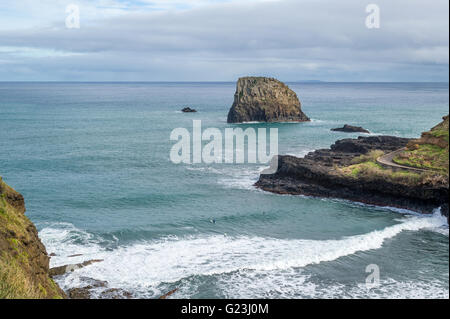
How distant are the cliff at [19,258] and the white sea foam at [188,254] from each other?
484 centimetres

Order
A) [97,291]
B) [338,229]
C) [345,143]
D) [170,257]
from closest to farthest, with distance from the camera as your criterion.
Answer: [97,291] < [170,257] < [338,229] < [345,143]

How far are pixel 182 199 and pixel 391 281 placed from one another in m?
24.8

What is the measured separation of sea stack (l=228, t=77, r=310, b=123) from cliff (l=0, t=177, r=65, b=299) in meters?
97.8

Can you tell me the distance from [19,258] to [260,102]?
104746 millimetres

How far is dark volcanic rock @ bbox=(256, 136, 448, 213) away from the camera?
42.1 meters

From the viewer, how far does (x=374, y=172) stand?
4597 cm

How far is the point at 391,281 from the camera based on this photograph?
27.5m

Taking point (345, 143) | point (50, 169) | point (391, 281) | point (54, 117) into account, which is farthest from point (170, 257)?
point (54, 117)

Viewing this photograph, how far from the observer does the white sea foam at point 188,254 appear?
28.7 meters

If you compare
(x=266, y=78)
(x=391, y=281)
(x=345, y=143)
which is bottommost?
(x=391, y=281)

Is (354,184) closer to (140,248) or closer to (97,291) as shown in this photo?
(140,248)
